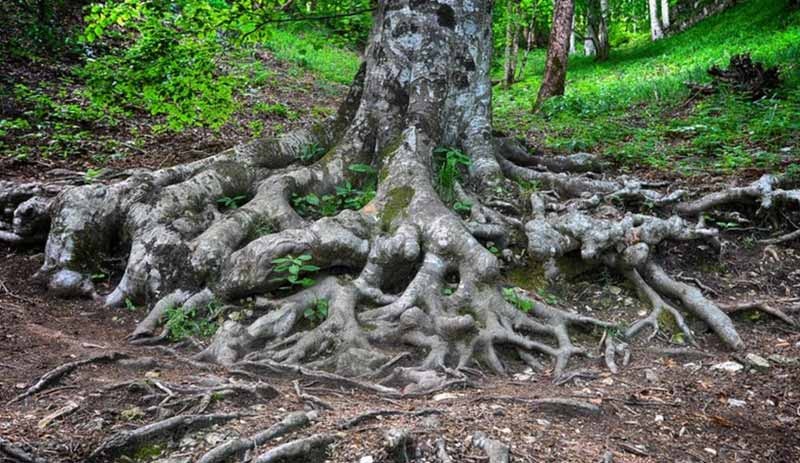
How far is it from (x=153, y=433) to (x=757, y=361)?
374 cm

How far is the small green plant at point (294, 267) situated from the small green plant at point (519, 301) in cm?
147

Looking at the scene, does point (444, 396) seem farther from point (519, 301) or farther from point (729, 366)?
point (729, 366)

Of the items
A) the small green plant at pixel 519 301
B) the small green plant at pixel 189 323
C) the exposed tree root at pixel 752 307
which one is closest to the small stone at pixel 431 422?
the small green plant at pixel 519 301

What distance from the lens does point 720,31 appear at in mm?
21656

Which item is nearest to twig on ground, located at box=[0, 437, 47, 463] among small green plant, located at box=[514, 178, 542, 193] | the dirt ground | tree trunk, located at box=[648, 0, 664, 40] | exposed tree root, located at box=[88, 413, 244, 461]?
the dirt ground

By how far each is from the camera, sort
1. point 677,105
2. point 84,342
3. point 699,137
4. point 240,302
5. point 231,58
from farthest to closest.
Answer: point 231,58 < point 677,105 < point 699,137 < point 240,302 < point 84,342

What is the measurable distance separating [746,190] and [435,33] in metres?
3.36

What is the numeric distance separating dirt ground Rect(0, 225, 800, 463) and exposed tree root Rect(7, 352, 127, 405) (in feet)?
0.12

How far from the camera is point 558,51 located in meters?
13.1

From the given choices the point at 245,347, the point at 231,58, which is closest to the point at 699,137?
the point at 245,347

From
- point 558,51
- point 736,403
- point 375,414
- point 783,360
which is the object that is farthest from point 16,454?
point 558,51

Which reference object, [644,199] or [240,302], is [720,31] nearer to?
[644,199]

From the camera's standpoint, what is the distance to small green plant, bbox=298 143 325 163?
5.89 meters

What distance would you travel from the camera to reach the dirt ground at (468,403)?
2.40 m
